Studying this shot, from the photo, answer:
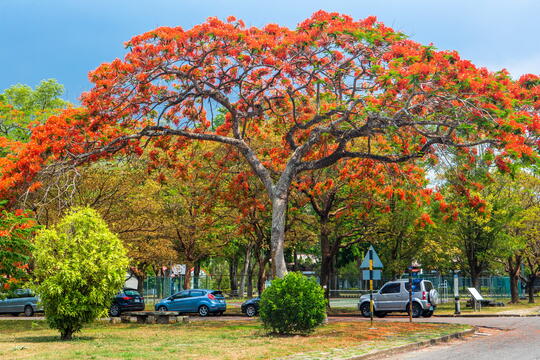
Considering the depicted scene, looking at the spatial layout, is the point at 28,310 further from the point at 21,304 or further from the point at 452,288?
the point at 452,288

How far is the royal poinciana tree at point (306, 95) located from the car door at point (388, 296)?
8.11m

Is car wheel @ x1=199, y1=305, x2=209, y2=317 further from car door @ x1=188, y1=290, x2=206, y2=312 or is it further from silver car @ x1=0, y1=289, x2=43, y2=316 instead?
silver car @ x1=0, y1=289, x2=43, y2=316

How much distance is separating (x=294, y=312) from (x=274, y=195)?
5.89 meters

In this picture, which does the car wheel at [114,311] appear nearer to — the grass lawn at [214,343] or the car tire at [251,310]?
the car tire at [251,310]

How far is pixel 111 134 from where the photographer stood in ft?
67.1

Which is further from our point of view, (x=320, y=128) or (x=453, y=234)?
(x=453, y=234)

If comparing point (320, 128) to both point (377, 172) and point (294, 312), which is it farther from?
point (294, 312)

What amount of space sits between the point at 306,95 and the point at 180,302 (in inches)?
588

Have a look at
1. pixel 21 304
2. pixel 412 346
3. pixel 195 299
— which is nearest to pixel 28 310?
pixel 21 304

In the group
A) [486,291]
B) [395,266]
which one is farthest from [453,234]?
[486,291]

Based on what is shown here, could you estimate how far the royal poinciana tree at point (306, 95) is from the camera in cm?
1677

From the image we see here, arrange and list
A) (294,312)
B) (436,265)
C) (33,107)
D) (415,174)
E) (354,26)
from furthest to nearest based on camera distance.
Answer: (436,265), (33,107), (415,174), (354,26), (294,312)

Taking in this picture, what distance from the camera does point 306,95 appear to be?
22.5 metres

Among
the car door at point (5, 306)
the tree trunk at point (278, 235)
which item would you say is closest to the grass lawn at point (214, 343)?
the tree trunk at point (278, 235)
